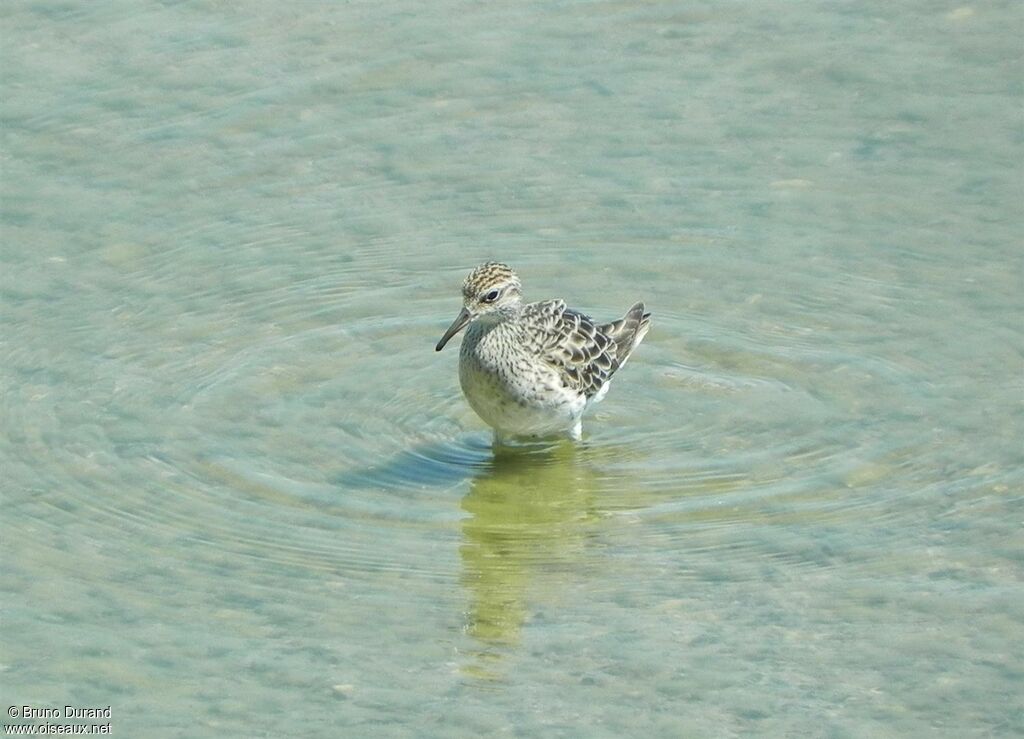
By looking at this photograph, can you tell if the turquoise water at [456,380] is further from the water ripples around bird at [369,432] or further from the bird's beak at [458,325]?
the bird's beak at [458,325]

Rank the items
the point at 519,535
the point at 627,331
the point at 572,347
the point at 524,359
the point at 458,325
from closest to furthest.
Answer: the point at 519,535
the point at 458,325
the point at 524,359
the point at 572,347
the point at 627,331

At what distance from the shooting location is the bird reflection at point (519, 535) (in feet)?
32.3

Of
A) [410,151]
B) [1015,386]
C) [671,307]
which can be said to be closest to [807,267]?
[671,307]

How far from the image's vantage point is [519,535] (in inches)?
430

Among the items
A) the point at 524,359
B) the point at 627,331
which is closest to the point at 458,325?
the point at 524,359

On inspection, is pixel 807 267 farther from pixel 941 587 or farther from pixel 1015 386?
pixel 941 587

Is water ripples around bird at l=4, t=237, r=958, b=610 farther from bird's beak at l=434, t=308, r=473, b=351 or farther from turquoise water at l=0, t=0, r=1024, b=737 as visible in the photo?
bird's beak at l=434, t=308, r=473, b=351

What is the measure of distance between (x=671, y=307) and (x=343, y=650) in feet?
14.7

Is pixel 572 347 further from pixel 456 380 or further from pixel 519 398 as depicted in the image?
pixel 456 380

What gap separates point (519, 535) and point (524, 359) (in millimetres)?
1445

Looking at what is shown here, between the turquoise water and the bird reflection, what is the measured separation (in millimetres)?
27

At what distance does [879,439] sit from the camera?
11492mm

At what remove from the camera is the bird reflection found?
9.84m

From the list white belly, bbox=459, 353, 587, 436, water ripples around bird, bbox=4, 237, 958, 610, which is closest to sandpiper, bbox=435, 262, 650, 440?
white belly, bbox=459, 353, 587, 436
